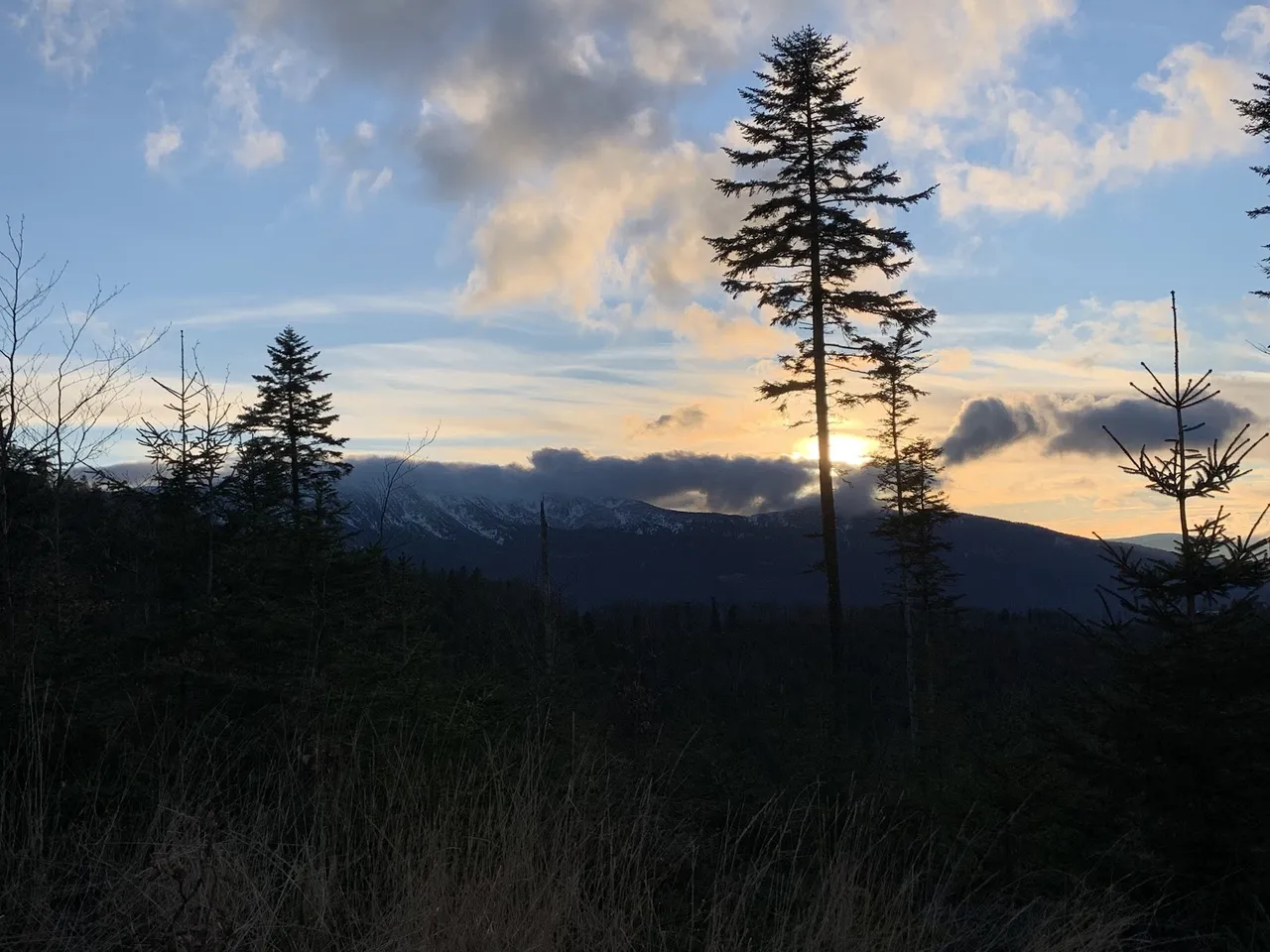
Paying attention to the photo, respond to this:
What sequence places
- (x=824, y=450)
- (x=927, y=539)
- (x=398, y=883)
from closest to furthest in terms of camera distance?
(x=398, y=883) → (x=824, y=450) → (x=927, y=539)

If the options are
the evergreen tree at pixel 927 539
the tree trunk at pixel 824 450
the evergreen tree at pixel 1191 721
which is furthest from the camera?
the evergreen tree at pixel 927 539

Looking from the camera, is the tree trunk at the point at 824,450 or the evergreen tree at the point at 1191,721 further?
the tree trunk at the point at 824,450

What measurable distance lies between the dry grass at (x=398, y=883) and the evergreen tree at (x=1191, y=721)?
80 centimetres

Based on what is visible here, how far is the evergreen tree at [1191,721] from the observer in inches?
204

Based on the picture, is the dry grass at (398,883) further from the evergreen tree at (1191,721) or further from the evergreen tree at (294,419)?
the evergreen tree at (294,419)

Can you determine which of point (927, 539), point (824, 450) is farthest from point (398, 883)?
point (927, 539)

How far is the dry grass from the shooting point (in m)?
3.28

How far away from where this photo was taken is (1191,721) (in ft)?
17.9

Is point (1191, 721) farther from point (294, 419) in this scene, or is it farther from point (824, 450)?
point (294, 419)

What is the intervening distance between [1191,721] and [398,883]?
5115 mm

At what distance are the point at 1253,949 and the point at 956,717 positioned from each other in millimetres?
12897

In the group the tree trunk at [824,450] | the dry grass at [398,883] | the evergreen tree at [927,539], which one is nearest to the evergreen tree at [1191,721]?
the dry grass at [398,883]

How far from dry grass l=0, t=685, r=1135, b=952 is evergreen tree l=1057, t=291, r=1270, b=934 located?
2.64ft

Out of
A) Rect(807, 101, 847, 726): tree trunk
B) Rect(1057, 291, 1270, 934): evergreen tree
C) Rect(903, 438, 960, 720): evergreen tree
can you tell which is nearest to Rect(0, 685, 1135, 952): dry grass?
Rect(1057, 291, 1270, 934): evergreen tree
